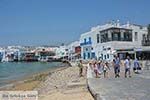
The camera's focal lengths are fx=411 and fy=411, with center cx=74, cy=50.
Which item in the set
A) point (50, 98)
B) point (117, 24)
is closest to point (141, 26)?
point (117, 24)

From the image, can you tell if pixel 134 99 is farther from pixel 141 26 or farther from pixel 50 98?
pixel 141 26

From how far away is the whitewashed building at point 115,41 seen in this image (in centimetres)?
7444

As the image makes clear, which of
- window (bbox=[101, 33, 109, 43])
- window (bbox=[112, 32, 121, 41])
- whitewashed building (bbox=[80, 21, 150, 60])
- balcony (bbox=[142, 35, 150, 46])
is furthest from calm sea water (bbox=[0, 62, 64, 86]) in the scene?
balcony (bbox=[142, 35, 150, 46])

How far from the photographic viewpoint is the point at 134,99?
13.8m

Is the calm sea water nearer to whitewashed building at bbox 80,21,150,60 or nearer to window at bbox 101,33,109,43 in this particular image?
whitewashed building at bbox 80,21,150,60

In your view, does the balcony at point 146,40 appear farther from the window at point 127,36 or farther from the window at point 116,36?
the window at point 116,36

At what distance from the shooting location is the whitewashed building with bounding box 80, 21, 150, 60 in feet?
244

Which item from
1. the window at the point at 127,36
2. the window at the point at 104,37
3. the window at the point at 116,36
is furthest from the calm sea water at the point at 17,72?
the window at the point at 127,36

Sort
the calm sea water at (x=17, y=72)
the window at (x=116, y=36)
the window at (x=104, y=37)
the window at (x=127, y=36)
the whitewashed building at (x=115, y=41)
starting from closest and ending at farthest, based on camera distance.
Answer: the calm sea water at (x=17, y=72) → the whitewashed building at (x=115, y=41) → the window at (x=116, y=36) → the window at (x=104, y=37) → the window at (x=127, y=36)

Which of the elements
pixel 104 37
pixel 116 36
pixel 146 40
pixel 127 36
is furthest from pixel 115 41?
pixel 146 40

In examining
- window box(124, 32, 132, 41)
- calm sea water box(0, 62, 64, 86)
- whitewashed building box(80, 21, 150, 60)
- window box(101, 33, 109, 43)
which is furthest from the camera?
window box(124, 32, 132, 41)

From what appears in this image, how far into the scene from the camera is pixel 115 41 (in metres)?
79.0

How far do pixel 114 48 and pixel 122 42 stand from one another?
15.5ft

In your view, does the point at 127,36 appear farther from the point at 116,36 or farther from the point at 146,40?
the point at 146,40
